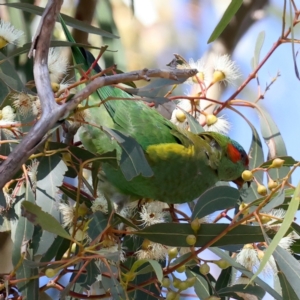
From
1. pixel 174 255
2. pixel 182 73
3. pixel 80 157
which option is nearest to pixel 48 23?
pixel 182 73

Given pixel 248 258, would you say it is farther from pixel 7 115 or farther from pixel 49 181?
pixel 7 115

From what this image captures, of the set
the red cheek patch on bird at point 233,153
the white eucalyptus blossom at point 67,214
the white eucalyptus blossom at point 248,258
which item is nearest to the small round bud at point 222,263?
the white eucalyptus blossom at point 248,258

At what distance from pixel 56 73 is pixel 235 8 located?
0.38 m

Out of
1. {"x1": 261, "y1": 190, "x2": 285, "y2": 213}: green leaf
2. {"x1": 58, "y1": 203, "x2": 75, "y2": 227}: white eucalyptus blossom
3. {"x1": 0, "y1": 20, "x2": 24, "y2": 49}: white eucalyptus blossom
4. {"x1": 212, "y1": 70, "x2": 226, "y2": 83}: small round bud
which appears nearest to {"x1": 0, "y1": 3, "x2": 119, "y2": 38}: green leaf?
{"x1": 0, "y1": 20, "x2": 24, "y2": 49}: white eucalyptus blossom

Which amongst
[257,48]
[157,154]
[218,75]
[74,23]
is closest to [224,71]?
[218,75]

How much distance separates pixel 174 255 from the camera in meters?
0.91

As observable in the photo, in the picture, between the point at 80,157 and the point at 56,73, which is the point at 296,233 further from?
the point at 56,73

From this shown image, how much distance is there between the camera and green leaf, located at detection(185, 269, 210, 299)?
3.32ft

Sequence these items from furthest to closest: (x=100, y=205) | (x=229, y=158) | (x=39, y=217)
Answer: (x=229, y=158) → (x=100, y=205) → (x=39, y=217)

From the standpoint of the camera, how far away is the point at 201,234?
907mm

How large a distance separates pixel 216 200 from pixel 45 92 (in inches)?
16.2

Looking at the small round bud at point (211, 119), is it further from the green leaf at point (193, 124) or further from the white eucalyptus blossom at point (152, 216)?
the white eucalyptus blossom at point (152, 216)

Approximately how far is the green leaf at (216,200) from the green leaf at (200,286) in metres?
0.13

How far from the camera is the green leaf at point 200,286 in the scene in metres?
1.01
